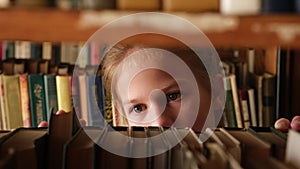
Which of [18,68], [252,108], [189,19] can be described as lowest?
[252,108]

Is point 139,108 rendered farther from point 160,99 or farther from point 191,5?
point 191,5

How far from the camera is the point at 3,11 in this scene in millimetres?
532

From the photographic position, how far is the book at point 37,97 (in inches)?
80.4

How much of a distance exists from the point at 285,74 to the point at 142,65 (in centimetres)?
102

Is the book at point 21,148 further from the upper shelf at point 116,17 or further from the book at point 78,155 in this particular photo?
the upper shelf at point 116,17

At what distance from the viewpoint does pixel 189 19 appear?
1.71 ft

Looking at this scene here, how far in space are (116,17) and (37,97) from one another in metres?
1.58

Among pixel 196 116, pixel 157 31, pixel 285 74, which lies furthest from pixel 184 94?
pixel 285 74

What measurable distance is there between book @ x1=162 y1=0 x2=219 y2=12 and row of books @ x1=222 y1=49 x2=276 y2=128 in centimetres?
147

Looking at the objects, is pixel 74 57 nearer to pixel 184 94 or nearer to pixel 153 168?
pixel 184 94

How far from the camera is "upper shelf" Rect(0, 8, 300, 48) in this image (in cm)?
51

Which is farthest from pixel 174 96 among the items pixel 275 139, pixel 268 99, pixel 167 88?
pixel 268 99

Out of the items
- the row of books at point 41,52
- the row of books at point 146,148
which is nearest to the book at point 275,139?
the row of books at point 146,148

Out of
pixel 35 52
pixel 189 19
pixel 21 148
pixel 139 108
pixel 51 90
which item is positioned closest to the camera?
pixel 189 19
